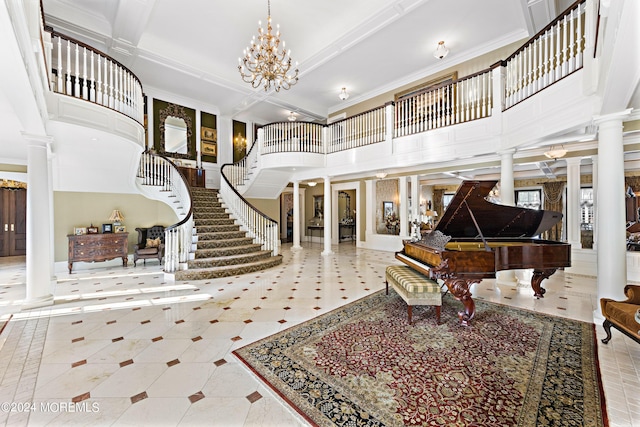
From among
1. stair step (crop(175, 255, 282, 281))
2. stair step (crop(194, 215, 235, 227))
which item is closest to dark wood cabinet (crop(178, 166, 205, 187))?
stair step (crop(194, 215, 235, 227))

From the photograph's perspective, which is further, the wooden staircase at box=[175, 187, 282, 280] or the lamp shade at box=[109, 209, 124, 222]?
the lamp shade at box=[109, 209, 124, 222]

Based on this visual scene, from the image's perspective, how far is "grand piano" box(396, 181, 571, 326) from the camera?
3156 mm

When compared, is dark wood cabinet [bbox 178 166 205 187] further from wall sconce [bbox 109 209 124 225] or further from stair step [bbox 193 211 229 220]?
wall sconce [bbox 109 209 124 225]

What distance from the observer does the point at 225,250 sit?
6285mm

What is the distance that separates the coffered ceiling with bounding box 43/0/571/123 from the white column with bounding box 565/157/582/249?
306 centimetres

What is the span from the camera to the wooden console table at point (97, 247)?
20.3ft

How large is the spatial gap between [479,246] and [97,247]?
27.2 feet

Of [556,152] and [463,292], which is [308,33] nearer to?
[556,152]

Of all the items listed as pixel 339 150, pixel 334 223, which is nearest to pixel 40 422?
pixel 339 150

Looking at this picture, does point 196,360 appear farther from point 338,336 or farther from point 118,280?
point 118,280

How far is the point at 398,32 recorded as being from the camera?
6.06m

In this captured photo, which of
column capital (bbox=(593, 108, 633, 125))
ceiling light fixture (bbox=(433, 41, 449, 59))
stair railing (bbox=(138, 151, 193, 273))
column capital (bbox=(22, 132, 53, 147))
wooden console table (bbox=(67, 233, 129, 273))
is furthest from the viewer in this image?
ceiling light fixture (bbox=(433, 41, 449, 59))

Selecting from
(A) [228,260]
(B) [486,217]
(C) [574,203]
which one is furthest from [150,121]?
(C) [574,203]

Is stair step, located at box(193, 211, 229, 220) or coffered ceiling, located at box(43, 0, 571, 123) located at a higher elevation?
coffered ceiling, located at box(43, 0, 571, 123)
